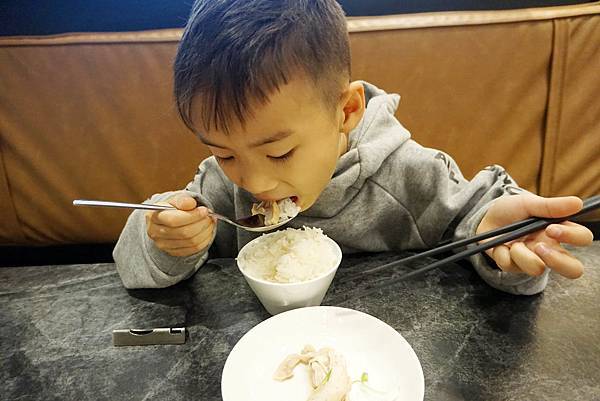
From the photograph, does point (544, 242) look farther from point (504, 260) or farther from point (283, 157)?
point (283, 157)

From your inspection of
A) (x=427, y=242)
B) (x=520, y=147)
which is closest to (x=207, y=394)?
(x=427, y=242)

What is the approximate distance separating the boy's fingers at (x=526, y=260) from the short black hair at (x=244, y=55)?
453 mm

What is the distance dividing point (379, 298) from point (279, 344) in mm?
251

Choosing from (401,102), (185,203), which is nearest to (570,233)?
(185,203)

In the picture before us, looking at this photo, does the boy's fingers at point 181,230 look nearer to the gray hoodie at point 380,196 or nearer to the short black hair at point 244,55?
the gray hoodie at point 380,196

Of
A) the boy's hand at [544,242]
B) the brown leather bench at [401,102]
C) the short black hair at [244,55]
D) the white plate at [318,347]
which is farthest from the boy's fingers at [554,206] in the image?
the brown leather bench at [401,102]

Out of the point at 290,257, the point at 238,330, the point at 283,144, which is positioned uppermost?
the point at 283,144

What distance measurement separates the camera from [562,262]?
761 mm

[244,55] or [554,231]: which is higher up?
[244,55]

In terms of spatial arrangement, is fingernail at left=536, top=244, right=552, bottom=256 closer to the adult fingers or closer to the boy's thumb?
the adult fingers

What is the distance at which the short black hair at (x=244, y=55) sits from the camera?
803mm

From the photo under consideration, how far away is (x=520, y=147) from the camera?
5.95 ft

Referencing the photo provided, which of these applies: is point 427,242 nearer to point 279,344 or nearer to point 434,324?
point 434,324

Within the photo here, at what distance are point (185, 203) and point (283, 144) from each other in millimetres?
286
